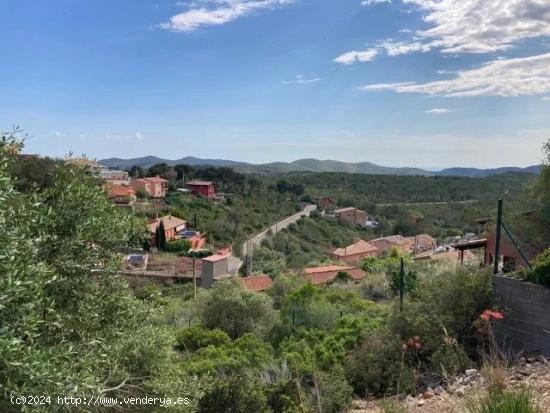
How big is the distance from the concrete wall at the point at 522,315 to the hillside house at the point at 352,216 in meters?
56.0

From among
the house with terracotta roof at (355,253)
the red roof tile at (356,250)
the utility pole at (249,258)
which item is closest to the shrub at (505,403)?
the utility pole at (249,258)

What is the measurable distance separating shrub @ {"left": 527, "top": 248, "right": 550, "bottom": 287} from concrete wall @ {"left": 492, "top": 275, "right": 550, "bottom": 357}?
8 centimetres

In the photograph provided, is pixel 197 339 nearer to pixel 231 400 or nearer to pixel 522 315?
pixel 231 400

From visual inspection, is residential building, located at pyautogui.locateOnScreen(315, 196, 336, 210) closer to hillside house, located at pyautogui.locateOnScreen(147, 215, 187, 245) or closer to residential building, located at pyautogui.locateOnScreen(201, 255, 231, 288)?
hillside house, located at pyautogui.locateOnScreen(147, 215, 187, 245)

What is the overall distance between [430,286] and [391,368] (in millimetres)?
1469

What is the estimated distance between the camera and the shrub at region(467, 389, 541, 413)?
242 centimetres

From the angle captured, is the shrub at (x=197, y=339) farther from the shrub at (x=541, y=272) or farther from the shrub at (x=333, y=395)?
the shrub at (x=541, y=272)

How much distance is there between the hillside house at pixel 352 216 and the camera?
63.3 metres

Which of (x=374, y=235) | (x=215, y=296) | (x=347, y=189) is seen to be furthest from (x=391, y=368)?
(x=347, y=189)

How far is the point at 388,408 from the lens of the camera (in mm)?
2900

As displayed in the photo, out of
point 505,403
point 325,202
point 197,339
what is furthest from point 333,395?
point 325,202

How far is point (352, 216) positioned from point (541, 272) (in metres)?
59.3

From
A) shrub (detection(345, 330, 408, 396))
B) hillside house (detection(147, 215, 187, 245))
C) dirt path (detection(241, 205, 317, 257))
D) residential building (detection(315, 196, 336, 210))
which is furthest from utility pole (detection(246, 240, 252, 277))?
residential building (detection(315, 196, 336, 210))

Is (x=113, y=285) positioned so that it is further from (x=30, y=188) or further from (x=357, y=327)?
(x=357, y=327)
